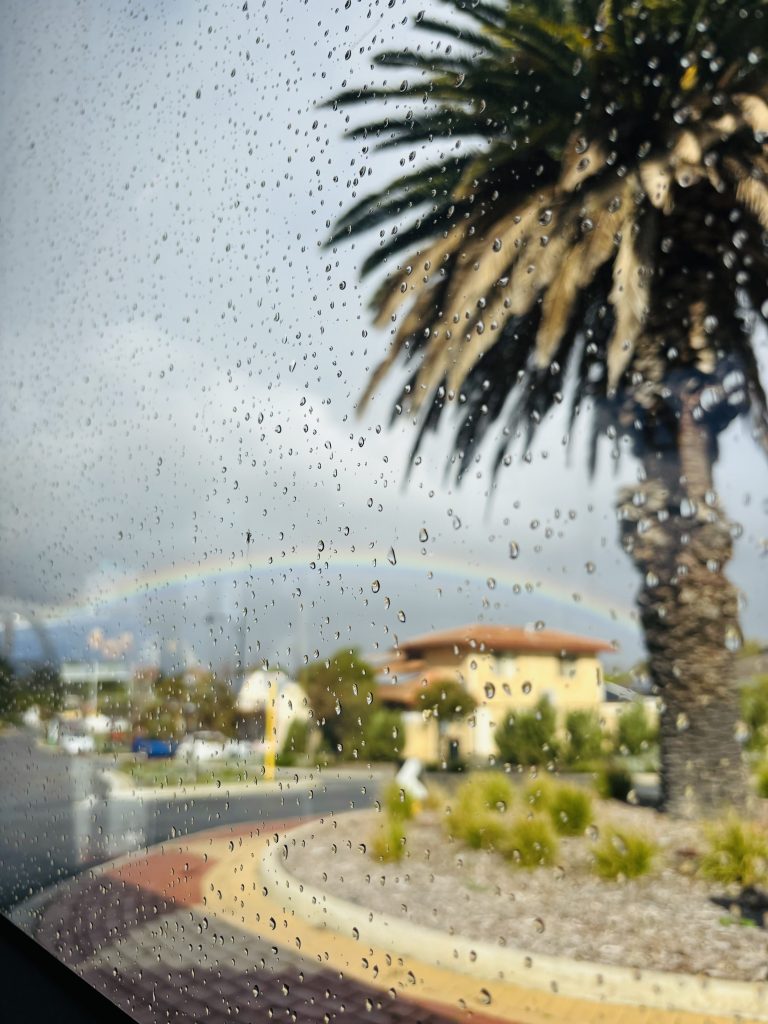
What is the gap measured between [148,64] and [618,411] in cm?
151

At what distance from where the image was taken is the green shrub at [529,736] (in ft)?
2.07

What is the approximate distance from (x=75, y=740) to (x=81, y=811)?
0.17 metres

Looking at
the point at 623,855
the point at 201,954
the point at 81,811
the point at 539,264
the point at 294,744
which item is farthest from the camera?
the point at 81,811

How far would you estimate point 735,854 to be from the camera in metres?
0.47

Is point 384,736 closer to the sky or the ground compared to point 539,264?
closer to the ground

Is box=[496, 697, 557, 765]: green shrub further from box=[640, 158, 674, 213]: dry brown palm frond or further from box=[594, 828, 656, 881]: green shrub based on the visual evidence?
box=[640, 158, 674, 213]: dry brown palm frond

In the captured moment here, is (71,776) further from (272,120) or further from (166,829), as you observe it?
(272,120)

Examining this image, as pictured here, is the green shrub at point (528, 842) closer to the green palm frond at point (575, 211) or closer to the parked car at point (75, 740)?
the green palm frond at point (575, 211)

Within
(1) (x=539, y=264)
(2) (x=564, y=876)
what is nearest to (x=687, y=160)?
(1) (x=539, y=264)

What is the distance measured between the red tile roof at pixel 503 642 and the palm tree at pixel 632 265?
0.07 metres

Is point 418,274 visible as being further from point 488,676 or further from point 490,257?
point 488,676

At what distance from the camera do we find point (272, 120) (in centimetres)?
119

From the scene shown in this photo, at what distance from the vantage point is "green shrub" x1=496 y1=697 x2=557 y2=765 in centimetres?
63

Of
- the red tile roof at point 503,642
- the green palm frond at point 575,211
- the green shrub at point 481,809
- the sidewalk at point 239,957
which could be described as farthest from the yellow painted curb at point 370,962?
the green palm frond at point 575,211
